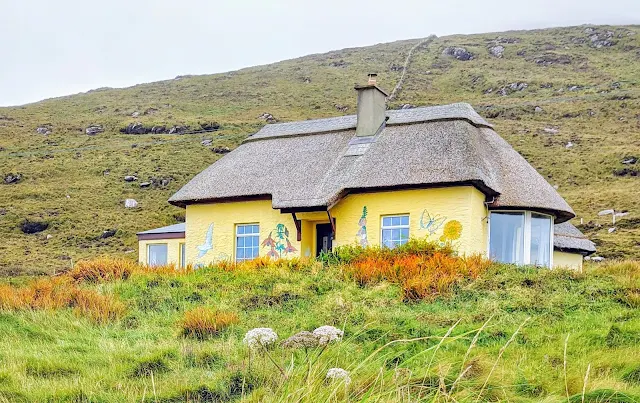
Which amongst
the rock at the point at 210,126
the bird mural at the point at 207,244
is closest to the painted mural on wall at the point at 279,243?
the bird mural at the point at 207,244

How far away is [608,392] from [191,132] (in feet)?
229

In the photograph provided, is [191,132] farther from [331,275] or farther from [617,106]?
[331,275]

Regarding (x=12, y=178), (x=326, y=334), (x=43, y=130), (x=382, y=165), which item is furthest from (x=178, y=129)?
(x=326, y=334)

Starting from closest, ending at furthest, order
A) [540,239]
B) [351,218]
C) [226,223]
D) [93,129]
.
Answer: [351,218]
[540,239]
[226,223]
[93,129]

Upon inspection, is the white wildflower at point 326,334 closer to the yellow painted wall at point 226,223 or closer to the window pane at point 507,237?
the window pane at point 507,237

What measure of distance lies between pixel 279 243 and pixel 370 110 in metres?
5.02

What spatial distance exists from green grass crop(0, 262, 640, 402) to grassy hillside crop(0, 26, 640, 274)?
2396 cm

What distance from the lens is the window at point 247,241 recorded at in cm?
2434

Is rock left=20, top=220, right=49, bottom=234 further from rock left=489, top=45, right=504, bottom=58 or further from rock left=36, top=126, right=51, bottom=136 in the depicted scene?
rock left=489, top=45, right=504, bottom=58

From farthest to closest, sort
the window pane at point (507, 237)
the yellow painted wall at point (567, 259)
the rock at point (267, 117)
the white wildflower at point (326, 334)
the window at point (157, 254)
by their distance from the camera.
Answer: the rock at point (267, 117) < the window at point (157, 254) < the yellow painted wall at point (567, 259) < the window pane at point (507, 237) < the white wildflower at point (326, 334)

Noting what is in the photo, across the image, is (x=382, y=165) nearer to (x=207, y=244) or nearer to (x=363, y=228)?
(x=363, y=228)

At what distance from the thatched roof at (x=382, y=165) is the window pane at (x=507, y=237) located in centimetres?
71

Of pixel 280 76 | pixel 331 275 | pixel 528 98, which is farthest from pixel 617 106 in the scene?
pixel 331 275

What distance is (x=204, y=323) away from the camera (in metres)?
12.3
